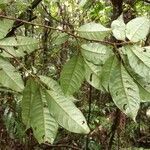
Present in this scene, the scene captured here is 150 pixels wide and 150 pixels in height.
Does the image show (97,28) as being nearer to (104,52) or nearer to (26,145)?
(104,52)

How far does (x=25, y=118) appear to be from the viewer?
0.87m

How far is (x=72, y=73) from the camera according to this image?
89cm

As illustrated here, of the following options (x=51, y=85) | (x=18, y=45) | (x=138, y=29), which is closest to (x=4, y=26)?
(x=18, y=45)

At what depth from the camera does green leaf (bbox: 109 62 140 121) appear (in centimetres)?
82

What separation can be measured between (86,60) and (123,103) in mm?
140

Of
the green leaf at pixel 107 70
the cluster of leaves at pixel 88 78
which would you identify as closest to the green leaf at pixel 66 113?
the cluster of leaves at pixel 88 78

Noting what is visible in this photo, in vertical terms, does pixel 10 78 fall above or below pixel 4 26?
below

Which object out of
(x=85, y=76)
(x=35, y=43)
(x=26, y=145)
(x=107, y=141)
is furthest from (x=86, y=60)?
(x=107, y=141)

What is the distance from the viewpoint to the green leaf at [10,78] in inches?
35.0

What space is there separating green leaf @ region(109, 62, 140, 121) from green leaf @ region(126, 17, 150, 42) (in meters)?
0.08

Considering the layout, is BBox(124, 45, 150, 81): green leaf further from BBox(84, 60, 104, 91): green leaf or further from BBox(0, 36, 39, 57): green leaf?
BBox(0, 36, 39, 57): green leaf

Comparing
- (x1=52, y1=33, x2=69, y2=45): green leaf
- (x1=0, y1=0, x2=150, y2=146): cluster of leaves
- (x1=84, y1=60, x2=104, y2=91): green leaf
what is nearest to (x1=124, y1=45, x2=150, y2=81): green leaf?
(x1=0, y1=0, x2=150, y2=146): cluster of leaves

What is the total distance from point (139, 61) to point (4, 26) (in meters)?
0.35

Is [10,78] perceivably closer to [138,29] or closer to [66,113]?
[66,113]
